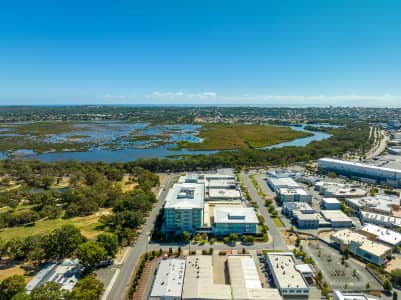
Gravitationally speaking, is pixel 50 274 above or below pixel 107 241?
below

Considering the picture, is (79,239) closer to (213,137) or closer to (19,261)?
(19,261)

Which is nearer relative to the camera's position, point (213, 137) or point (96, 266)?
point (96, 266)

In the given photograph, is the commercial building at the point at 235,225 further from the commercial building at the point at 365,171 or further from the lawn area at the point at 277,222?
the commercial building at the point at 365,171

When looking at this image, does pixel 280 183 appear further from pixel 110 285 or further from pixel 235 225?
pixel 110 285

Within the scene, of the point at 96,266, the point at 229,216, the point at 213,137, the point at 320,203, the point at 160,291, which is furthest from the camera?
the point at 213,137

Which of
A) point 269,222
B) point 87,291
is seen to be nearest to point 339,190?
point 269,222

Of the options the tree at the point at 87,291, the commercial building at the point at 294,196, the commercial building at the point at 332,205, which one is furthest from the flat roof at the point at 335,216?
the tree at the point at 87,291

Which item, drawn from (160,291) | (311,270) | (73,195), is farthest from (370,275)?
(73,195)
